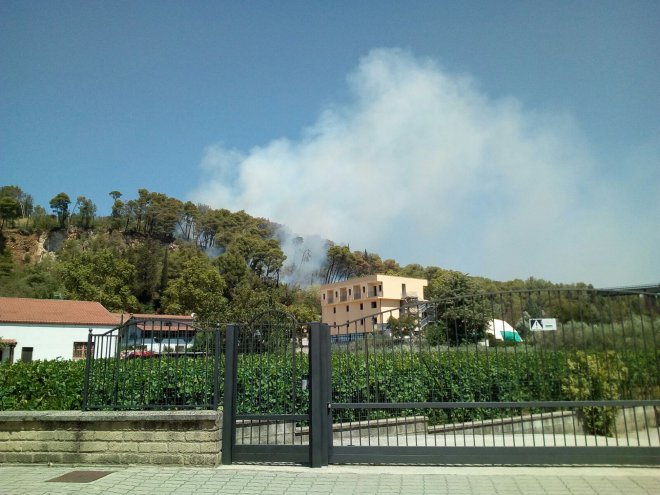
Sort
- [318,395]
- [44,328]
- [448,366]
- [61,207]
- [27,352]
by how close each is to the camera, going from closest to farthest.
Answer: [318,395], [448,366], [27,352], [44,328], [61,207]

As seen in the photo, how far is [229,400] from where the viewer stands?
777 centimetres

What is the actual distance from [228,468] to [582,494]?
462 cm

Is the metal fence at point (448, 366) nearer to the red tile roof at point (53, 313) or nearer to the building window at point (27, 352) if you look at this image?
the building window at point (27, 352)

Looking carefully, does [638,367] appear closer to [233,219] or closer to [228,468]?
[228,468]

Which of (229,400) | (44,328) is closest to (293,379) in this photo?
(229,400)

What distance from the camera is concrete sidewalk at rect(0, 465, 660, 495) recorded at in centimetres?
625

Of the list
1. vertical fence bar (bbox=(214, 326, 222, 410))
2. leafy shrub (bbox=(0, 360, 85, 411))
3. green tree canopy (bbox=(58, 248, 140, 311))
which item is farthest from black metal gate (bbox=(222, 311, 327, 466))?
green tree canopy (bbox=(58, 248, 140, 311))

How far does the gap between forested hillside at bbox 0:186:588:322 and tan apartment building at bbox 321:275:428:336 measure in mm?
2612

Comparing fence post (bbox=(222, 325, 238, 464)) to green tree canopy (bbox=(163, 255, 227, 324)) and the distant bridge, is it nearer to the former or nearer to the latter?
the distant bridge

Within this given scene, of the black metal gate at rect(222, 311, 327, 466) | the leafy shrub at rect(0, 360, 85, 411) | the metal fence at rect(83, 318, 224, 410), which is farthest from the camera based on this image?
the leafy shrub at rect(0, 360, 85, 411)

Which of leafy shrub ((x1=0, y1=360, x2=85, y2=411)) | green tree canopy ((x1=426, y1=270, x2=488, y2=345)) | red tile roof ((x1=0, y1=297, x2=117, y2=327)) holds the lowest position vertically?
leafy shrub ((x1=0, y1=360, x2=85, y2=411))

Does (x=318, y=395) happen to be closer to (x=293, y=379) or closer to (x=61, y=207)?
(x=293, y=379)

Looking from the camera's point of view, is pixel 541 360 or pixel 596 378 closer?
pixel 541 360

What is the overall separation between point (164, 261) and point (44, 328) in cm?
3528
